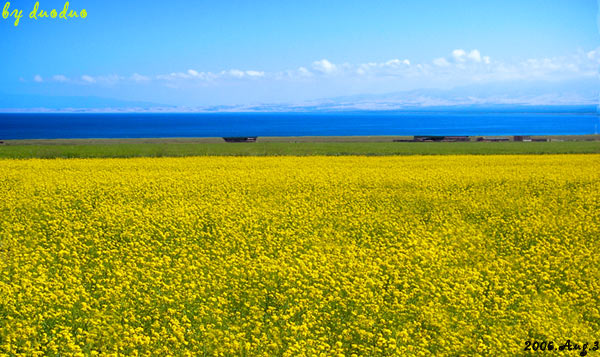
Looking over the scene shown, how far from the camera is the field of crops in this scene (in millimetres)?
6695

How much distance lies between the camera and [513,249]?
11.0m

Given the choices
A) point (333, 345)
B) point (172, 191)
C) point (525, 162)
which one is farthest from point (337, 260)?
point (525, 162)

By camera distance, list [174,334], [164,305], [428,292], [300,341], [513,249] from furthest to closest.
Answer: [513,249], [428,292], [164,305], [174,334], [300,341]

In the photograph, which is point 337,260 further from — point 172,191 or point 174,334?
point 172,191

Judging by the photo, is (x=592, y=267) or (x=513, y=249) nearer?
(x=592, y=267)

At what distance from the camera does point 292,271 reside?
8.62 metres

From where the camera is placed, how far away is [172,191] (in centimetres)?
1728

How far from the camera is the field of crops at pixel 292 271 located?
6.70 meters

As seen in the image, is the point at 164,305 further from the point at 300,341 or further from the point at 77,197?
the point at 77,197

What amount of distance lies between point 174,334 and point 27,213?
9.41m

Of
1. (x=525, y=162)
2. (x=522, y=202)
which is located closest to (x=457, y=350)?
(x=522, y=202)

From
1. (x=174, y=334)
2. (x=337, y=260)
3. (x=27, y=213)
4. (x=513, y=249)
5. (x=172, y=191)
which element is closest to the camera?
(x=174, y=334)

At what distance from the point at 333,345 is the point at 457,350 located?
1685 millimetres

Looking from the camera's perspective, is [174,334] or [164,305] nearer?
[174,334]
